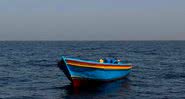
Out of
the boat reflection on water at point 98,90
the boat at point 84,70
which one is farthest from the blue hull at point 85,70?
the boat reflection on water at point 98,90

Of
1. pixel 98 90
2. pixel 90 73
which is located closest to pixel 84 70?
pixel 90 73

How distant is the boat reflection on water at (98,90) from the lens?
991 inches

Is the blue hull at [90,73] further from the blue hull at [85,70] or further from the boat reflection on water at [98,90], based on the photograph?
the boat reflection on water at [98,90]

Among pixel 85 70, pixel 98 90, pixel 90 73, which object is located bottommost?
pixel 98 90

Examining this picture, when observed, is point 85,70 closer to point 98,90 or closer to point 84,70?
point 84,70

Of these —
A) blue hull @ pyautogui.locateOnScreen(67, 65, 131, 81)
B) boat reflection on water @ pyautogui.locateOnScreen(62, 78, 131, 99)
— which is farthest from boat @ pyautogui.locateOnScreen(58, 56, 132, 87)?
boat reflection on water @ pyautogui.locateOnScreen(62, 78, 131, 99)

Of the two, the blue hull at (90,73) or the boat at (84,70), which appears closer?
the boat at (84,70)

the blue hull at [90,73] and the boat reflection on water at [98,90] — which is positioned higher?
the blue hull at [90,73]

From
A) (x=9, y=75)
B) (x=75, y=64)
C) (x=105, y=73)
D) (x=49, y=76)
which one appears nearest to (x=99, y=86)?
(x=105, y=73)

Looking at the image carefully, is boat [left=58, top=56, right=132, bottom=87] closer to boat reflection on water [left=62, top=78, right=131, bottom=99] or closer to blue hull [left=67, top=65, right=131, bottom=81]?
blue hull [left=67, top=65, right=131, bottom=81]

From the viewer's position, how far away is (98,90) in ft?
89.4

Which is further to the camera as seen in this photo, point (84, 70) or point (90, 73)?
point (90, 73)

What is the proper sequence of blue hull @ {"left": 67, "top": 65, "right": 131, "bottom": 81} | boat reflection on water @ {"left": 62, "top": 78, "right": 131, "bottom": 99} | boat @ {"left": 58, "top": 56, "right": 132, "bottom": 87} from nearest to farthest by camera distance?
1. boat reflection on water @ {"left": 62, "top": 78, "right": 131, "bottom": 99}
2. boat @ {"left": 58, "top": 56, "right": 132, "bottom": 87}
3. blue hull @ {"left": 67, "top": 65, "right": 131, "bottom": 81}

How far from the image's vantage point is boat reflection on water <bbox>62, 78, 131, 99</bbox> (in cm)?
2517
